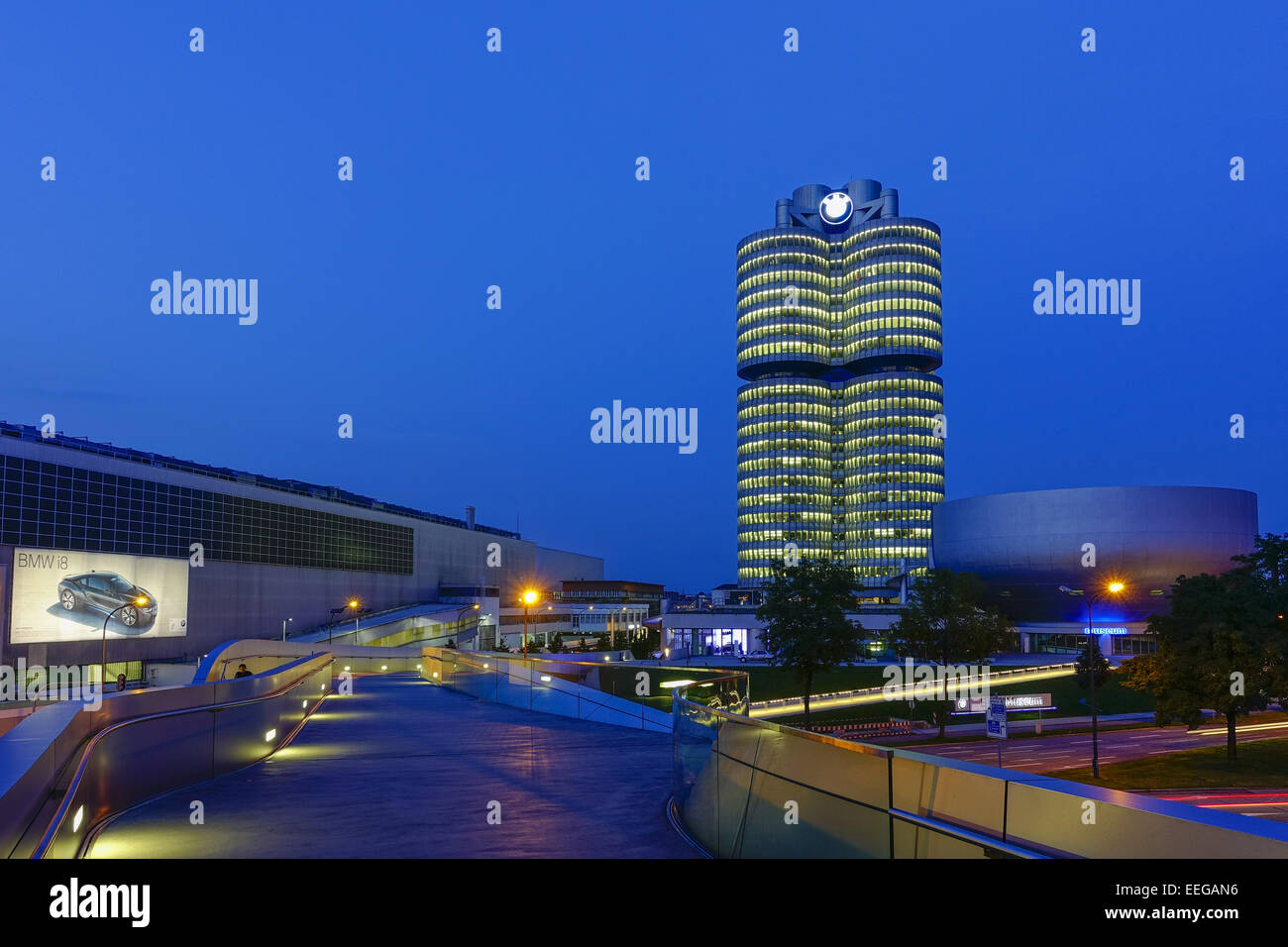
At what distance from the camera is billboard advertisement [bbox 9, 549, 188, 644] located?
6072cm

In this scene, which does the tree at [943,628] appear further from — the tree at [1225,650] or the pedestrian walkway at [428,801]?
the pedestrian walkway at [428,801]

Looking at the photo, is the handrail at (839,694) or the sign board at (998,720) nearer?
the sign board at (998,720)

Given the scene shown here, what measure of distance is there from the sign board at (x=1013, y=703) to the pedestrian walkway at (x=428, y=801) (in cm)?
5447

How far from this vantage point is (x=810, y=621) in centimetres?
6544

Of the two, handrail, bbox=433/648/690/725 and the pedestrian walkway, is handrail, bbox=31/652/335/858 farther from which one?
handrail, bbox=433/648/690/725

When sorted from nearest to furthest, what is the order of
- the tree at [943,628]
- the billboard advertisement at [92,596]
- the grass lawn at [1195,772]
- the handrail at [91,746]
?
the handrail at [91,746] < the grass lawn at [1195,772] < the billboard advertisement at [92,596] < the tree at [943,628]

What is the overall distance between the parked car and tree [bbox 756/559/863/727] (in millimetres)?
41950

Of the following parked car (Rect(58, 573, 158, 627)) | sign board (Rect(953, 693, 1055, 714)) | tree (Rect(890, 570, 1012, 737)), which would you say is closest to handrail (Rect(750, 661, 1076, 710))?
tree (Rect(890, 570, 1012, 737))

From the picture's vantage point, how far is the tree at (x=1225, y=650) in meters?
48.3

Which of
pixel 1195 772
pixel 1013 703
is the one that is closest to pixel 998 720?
pixel 1195 772

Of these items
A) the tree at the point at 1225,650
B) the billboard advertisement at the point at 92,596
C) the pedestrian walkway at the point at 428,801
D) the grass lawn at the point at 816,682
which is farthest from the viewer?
the grass lawn at the point at 816,682

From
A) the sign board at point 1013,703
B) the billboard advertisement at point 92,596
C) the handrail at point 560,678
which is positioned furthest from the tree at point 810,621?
the handrail at point 560,678
